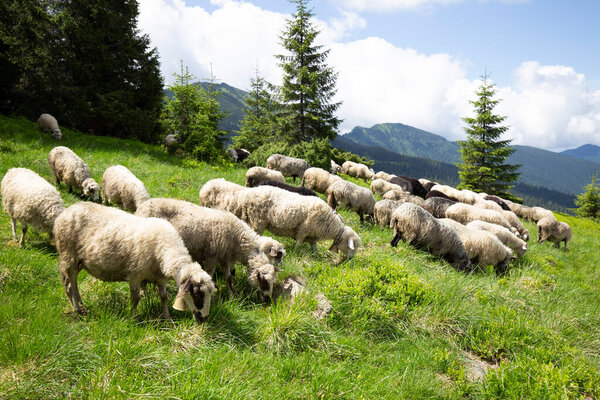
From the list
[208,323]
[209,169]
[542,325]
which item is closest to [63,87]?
[209,169]

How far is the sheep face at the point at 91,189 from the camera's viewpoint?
27.5ft

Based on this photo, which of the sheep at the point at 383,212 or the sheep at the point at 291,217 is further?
the sheep at the point at 383,212

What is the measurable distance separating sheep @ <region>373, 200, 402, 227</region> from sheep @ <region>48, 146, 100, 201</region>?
995 cm

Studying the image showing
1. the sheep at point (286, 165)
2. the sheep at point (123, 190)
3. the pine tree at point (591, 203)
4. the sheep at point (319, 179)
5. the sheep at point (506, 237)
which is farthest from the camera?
the pine tree at point (591, 203)

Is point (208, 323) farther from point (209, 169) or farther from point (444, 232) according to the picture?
point (209, 169)

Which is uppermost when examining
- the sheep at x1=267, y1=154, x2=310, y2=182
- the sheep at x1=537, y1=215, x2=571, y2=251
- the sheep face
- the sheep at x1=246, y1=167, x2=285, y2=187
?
the sheep at x1=267, y1=154, x2=310, y2=182

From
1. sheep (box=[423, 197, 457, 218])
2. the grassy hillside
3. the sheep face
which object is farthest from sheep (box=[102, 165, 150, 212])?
sheep (box=[423, 197, 457, 218])

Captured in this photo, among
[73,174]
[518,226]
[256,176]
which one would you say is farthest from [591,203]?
[73,174]

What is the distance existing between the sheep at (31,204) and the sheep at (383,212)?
33.2 feet

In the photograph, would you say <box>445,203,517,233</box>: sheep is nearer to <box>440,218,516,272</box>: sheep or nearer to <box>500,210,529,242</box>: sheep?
<box>500,210,529,242</box>: sheep

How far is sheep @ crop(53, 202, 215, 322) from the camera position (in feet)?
12.3

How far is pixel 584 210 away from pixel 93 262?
67.1 m

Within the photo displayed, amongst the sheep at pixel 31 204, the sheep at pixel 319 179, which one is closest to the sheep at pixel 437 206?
the sheep at pixel 319 179

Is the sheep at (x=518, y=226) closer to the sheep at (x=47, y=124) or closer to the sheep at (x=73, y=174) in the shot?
the sheep at (x=73, y=174)
